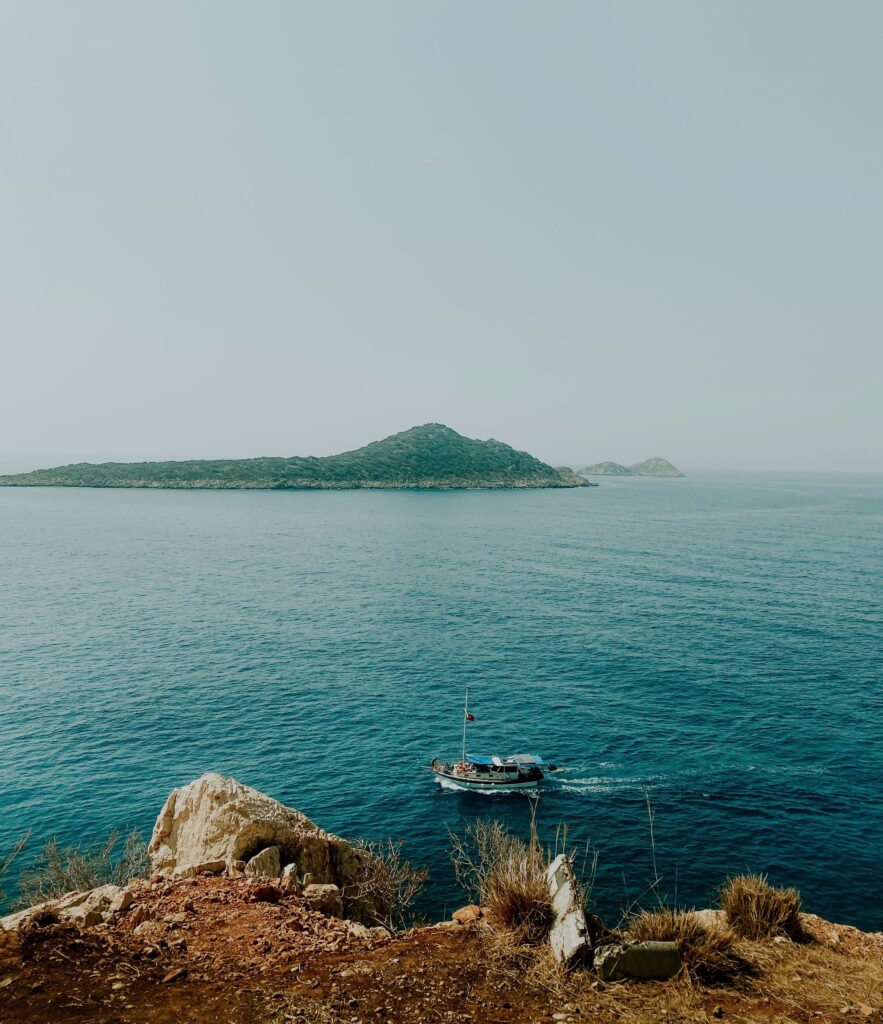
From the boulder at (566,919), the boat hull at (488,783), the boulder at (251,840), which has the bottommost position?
the boat hull at (488,783)

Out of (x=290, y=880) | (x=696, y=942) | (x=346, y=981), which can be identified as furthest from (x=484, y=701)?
(x=346, y=981)

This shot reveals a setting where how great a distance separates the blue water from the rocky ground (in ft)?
68.0

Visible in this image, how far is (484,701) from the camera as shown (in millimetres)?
57094

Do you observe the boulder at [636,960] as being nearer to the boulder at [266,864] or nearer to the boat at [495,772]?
the boulder at [266,864]

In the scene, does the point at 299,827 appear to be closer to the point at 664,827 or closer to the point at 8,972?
the point at 8,972

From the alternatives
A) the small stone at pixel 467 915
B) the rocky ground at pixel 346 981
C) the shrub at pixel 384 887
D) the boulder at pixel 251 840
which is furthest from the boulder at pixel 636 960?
the boulder at pixel 251 840

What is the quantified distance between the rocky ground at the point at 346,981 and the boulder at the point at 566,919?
1.13 ft

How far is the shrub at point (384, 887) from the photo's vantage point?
23.0m

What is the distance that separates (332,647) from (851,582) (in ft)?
263

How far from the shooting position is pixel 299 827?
24.2 meters

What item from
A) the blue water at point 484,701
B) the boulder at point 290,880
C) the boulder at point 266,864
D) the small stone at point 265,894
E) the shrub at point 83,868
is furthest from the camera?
the blue water at point 484,701

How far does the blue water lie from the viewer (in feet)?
125

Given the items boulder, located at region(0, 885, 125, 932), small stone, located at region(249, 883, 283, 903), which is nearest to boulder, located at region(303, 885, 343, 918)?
small stone, located at region(249, 883, 283, 903)

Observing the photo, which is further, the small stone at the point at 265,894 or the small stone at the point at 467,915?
the small stone at the point at 265,894
